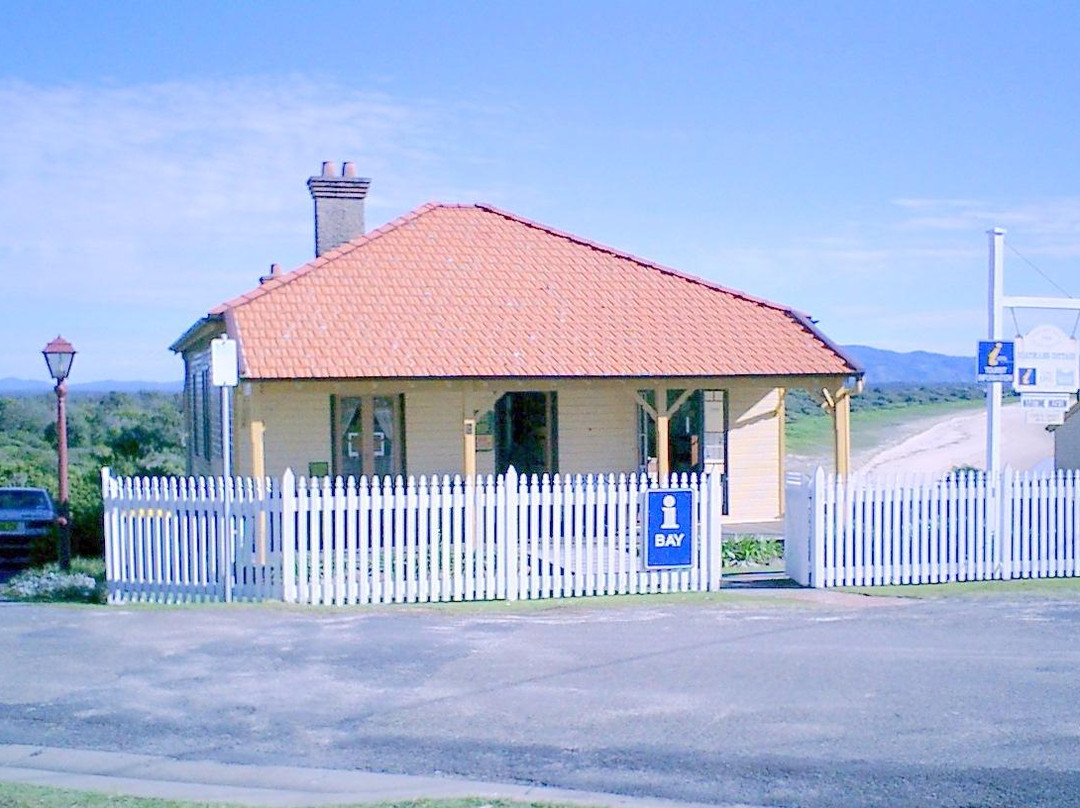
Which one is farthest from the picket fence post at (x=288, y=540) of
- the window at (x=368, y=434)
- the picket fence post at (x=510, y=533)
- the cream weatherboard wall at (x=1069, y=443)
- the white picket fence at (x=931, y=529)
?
the cream weatherboard wall at (x=1069, y=443)

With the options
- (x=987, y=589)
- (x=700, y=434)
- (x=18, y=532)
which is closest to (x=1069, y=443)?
(x=700, y=434)

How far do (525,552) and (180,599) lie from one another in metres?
3.75

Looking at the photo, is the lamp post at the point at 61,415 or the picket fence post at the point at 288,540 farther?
the lamp post at the point at 61,415

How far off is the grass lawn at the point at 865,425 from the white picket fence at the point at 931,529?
81.0 ft

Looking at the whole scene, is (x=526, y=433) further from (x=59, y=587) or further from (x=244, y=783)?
(x=244, y=783)

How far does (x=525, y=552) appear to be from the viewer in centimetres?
1362

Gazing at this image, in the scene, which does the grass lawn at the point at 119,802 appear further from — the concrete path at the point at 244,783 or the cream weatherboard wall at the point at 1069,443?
the cream weatherboard wall at the point at 1069,443

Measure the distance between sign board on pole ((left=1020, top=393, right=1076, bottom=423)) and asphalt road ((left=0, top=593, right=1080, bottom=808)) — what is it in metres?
3.78

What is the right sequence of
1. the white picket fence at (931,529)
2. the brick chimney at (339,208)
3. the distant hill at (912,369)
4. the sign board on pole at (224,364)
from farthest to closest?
the distant hill at (912,369) → the brick chimney at (339,208) → the white picket fence at (931,529) → the sign board on pole at (224,364)

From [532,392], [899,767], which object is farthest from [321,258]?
[899,767]

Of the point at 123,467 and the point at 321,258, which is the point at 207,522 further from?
the point at 123,467

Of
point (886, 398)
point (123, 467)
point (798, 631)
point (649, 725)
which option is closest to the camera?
point (649, 725)

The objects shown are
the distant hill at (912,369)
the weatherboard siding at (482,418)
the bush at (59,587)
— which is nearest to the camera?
the bush at (59,587)

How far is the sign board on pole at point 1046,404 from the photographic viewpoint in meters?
15.8
